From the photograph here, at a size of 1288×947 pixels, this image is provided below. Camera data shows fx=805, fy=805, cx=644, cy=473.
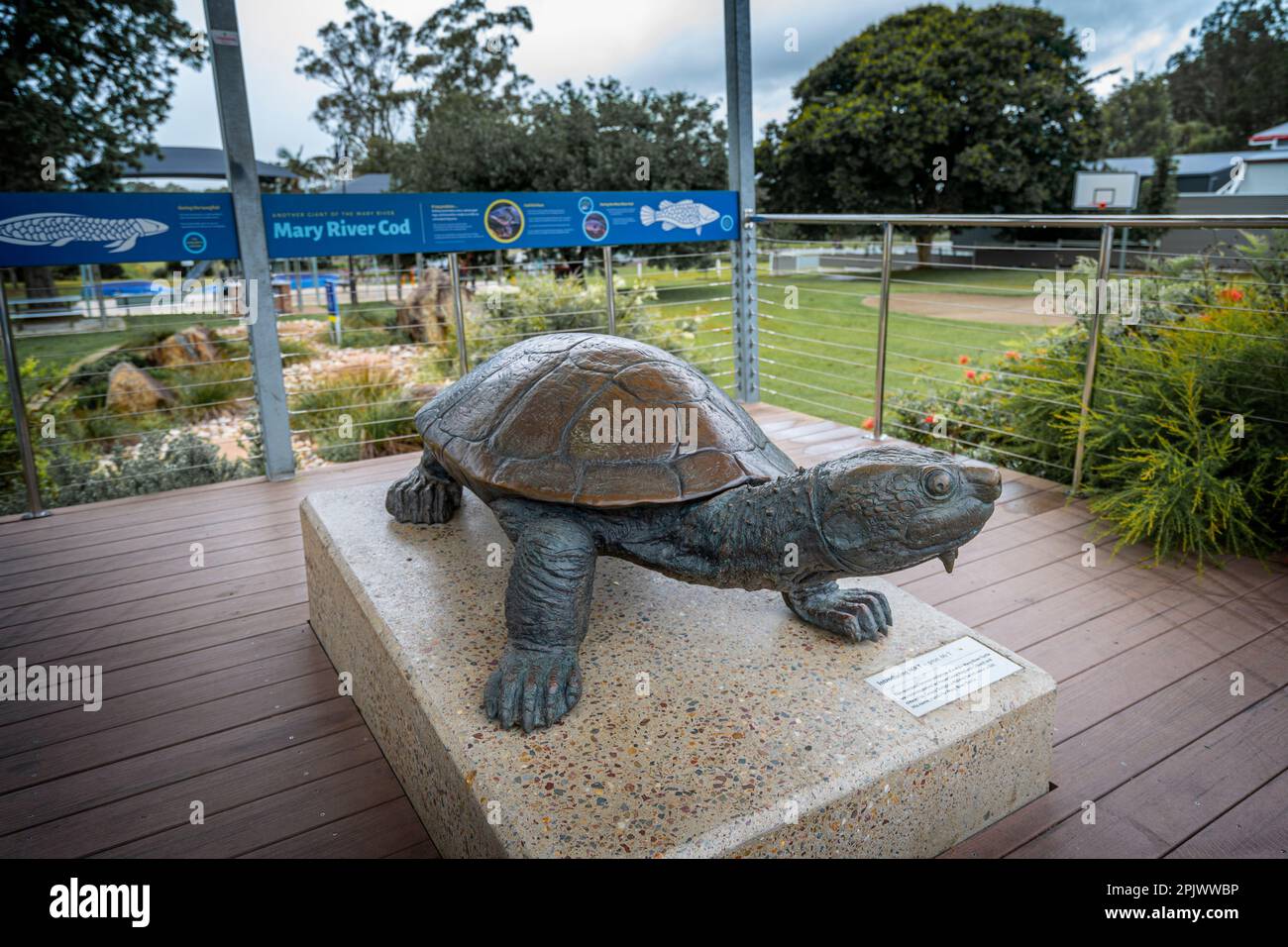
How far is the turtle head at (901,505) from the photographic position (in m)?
1.38

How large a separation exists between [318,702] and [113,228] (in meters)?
2.51

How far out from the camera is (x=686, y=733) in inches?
61.3

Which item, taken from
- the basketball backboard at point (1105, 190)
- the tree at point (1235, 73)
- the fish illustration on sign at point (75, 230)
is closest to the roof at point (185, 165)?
the fish illustration on sign at point (75, 230)

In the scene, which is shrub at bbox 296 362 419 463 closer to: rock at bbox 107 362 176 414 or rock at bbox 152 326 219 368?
rock at bbox 107 362 176 414

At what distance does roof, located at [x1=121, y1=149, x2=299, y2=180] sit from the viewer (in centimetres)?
1156

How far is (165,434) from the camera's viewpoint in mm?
5711

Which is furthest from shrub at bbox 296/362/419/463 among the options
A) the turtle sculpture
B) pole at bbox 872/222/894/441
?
the turtle sculpture

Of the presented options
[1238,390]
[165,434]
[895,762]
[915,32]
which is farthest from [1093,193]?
[895,762]

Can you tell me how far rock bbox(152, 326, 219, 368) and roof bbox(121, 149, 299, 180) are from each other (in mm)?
4381

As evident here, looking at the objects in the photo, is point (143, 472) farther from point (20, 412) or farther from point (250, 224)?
point (250, 224)

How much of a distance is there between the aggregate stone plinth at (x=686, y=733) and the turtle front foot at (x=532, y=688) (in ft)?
0.10

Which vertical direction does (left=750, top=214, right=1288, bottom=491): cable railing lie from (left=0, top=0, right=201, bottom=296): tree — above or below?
below

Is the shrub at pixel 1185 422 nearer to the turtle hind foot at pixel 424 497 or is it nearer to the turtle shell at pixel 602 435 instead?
the turtle shell at pixel 602 435

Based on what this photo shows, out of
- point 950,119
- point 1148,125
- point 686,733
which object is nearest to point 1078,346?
point 686,733
